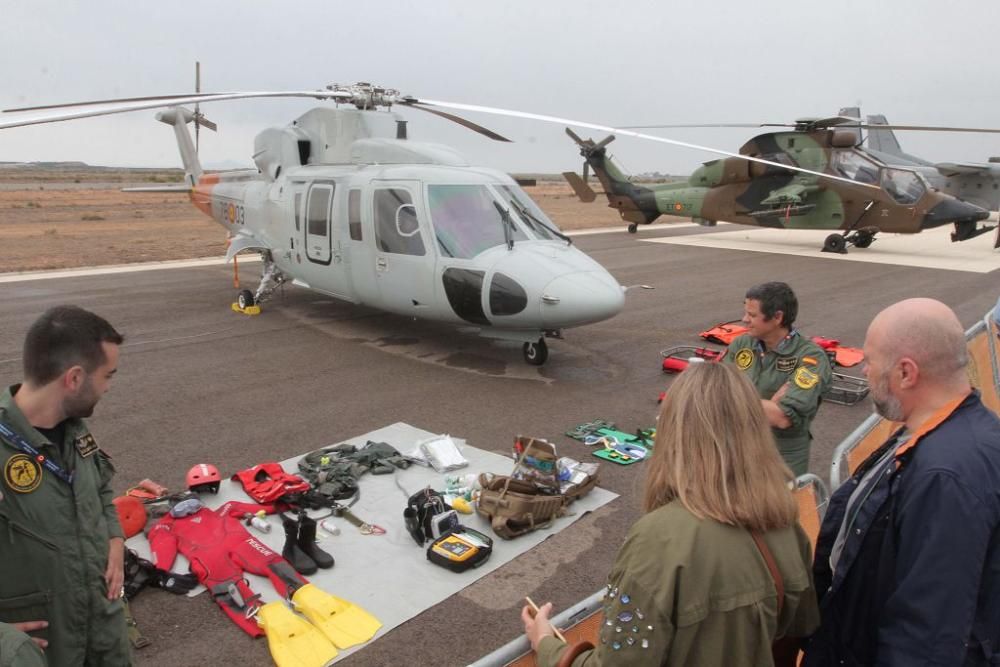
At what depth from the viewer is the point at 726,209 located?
22.1m

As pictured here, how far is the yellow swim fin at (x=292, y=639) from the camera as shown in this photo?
11.2 feet

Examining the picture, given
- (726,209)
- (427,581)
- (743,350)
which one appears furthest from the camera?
(726,209)

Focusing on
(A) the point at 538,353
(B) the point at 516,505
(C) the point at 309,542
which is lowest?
(C) the point at 309,542

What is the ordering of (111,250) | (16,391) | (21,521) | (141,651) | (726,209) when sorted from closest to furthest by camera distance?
(21,521)
(16,391)
(141,651)
(111,250)
(726,209)

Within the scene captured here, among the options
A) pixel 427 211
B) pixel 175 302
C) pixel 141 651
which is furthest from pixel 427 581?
pixel 175 302

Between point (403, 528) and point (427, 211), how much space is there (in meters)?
4.73

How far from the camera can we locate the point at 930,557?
168cm

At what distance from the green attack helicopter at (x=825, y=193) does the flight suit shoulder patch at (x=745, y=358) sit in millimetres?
15092

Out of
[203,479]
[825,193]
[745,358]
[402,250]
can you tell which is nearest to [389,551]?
[203,479]

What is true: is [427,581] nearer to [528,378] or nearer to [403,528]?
[403,528]

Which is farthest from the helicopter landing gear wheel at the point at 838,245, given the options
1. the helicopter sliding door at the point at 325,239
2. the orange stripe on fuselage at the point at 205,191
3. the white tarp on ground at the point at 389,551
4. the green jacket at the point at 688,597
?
the green jacket at the point at 688,597

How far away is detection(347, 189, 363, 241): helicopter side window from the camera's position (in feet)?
30.2

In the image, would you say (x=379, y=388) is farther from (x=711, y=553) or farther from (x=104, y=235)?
(x=104, y=235)

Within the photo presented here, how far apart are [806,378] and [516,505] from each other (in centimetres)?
208
